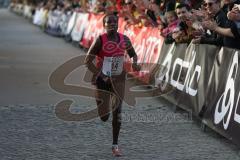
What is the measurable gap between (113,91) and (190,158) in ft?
4.35

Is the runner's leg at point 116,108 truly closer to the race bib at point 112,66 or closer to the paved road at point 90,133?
the race bib at point 112,66

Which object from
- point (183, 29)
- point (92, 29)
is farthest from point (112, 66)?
point (92, 29)

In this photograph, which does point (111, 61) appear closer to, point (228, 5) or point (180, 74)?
point (228, 5)

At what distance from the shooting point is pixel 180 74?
36.0 feet

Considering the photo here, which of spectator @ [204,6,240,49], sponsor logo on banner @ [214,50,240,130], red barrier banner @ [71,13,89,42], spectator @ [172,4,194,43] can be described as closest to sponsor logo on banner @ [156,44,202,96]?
spectator @ [172,4,194,43]

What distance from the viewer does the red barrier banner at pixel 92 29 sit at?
70.4 feet

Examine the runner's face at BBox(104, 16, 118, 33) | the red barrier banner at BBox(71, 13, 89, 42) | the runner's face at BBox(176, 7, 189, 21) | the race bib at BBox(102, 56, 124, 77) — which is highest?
the runner's face at BBox(104, 16, 118, 33)

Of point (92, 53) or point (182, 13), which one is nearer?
point (92, 53)

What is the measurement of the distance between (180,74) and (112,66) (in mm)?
3057

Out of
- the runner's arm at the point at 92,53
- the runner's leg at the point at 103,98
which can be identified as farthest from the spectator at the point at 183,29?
the runner's arm at the point at 92,53

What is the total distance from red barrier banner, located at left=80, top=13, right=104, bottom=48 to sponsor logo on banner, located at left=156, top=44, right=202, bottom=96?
29.8 feet

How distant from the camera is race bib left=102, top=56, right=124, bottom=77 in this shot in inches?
320

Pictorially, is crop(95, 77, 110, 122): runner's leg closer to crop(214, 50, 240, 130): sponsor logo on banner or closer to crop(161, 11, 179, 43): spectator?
crop(214, 50, 240, 130): sponsor logo on banner

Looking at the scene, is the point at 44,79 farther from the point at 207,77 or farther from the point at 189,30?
the point at 207,77
